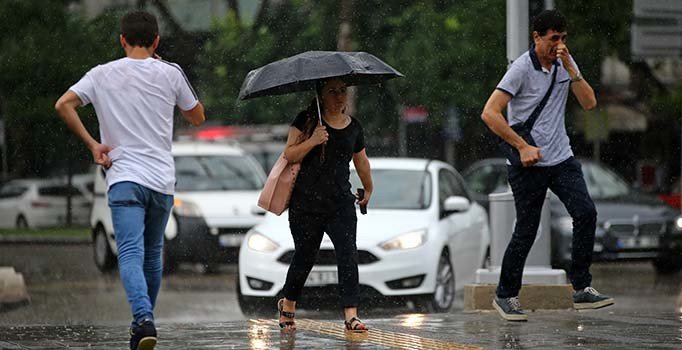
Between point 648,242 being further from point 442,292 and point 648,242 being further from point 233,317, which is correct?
point 233,317

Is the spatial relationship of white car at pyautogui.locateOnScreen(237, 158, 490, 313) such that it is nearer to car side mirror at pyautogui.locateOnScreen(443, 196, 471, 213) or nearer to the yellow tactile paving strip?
car side mirror at pyautogui.locateOnScreen(443, 196, 471, 213)

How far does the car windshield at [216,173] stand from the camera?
21375 mm

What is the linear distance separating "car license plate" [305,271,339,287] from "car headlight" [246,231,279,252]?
0.43 metres

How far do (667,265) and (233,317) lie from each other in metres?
6.99

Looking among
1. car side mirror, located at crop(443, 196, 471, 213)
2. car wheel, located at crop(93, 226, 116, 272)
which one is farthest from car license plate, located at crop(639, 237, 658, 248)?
car wheel, located at crop(93, 226, 116, 272)

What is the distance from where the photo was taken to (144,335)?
27.6 feet

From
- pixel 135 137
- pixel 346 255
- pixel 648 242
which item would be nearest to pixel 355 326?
pixel 346 255

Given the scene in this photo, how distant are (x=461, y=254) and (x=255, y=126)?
43.7 ft

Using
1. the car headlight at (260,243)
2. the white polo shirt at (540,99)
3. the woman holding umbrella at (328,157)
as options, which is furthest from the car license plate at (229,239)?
the woman holding umbrella at (328,157)

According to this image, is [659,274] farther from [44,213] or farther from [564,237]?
[44,213]

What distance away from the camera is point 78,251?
24.4 m

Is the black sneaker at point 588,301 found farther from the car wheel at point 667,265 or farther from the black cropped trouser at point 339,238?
the car wheel at point 667,265

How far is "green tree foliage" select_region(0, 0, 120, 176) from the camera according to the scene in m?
27.2

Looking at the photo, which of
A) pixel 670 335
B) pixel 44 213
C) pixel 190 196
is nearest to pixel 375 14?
pixel 44 213
